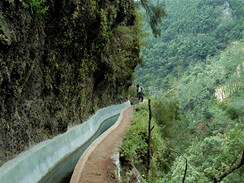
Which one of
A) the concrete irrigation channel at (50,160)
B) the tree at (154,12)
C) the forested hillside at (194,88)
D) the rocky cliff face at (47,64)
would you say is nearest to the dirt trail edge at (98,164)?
the forested hillside at (194,88)

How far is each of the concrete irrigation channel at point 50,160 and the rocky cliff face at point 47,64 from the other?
1.26ft

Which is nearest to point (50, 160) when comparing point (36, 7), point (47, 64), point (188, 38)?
point (47, 64)

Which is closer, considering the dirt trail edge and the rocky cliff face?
the dirt trail edge

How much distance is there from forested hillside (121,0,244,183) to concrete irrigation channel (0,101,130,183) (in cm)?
252

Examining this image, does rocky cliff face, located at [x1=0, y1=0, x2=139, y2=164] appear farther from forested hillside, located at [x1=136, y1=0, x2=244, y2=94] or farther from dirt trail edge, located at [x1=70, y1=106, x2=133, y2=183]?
forested hillside, located at [x1=136, y1=0, x2=244, y2=94]

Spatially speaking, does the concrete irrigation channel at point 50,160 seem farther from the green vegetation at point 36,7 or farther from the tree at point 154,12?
the tree at point 154,12

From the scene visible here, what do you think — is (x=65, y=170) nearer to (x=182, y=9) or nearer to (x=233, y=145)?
(x=233, y=145)

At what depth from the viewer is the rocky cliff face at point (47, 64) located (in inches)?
406

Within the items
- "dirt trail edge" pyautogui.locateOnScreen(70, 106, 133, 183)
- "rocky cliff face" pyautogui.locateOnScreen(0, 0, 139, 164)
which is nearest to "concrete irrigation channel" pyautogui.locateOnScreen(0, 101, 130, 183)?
"rocky cliff face" pyautogui.locateOnScreen(0, 0, 139, 164)

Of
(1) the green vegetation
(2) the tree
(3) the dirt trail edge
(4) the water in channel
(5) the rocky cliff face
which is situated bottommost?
(4) the water in channel

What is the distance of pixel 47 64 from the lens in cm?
1405

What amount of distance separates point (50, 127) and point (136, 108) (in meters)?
12.8

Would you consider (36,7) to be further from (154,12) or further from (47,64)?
(154,12)

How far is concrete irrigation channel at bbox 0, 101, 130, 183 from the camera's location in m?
10.1
